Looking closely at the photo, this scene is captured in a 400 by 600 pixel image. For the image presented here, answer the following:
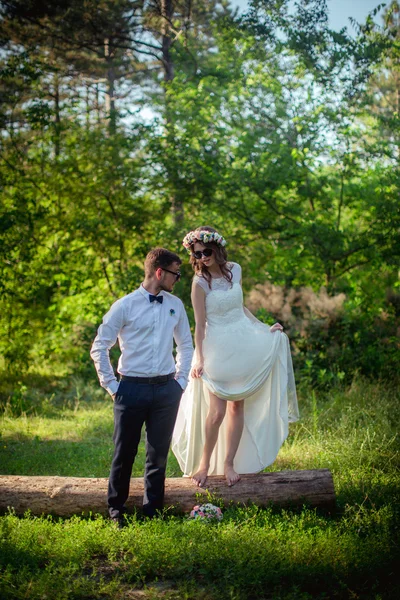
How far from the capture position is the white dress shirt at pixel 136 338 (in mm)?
4395

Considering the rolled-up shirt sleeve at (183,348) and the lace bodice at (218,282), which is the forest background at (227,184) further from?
the rolled-up shirt sleeve at (183,348)

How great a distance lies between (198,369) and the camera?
16.3 feet

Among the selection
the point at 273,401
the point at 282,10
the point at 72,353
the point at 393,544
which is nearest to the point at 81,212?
the point at 72,353

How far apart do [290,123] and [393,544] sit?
7717 mm

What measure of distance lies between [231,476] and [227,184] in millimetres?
6218

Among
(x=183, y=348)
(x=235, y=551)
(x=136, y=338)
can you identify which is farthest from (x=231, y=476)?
(x=136, y=338)

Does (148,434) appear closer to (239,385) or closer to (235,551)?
(239,385)

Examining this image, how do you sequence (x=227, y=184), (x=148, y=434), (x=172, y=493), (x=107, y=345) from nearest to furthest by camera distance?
(x=107, y=345) → (x=148, y=434) → (x=172, y=493) → (x=227, y=184)

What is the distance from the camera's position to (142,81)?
51.8ft

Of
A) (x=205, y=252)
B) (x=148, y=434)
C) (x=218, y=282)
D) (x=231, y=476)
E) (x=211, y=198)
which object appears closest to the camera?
(x=148, y=434)

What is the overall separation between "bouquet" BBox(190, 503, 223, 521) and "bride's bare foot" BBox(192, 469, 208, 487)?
254 mm

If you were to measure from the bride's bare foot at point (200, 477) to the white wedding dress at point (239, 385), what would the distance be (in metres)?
0.20

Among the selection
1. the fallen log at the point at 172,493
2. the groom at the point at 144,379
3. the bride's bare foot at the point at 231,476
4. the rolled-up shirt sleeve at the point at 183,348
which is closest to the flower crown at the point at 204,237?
the groom at the point at 144,379

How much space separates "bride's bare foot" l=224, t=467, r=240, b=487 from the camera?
474 centimetres
